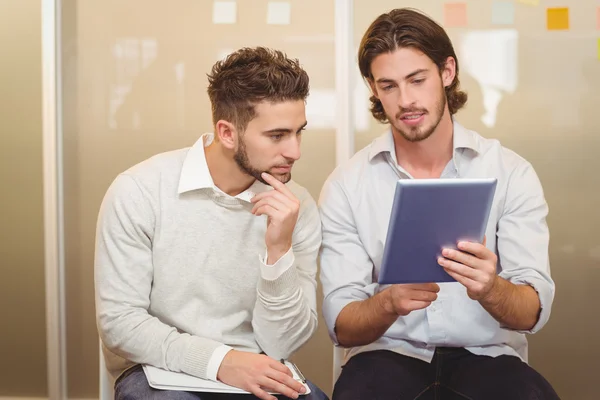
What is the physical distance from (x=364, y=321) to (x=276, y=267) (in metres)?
0.27

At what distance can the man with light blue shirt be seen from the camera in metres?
1.84

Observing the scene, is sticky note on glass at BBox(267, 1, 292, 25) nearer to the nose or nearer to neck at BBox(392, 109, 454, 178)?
neck at BBox(392, 109, 454, 178)

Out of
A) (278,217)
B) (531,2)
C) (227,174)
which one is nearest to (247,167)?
(227,174)

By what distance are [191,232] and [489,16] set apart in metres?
1.69

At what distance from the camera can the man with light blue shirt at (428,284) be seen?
1838 mm

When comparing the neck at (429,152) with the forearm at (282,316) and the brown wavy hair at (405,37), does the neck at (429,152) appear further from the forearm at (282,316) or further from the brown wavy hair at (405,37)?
the forearm at (282,316)

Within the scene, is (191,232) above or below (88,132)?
below

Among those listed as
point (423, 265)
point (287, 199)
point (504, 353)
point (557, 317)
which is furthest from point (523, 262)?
point (557, 317)

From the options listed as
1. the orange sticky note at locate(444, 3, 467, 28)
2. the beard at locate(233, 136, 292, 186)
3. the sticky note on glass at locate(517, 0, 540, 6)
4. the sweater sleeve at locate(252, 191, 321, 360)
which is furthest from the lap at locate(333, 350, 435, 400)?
the sticky note on glass at locate(517, 0, 540, 6)

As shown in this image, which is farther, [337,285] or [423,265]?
[337,285]

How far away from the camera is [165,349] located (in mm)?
1780

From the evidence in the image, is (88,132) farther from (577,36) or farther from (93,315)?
(577,36)

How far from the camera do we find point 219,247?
190 cm

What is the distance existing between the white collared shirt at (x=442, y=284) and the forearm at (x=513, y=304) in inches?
1.3
